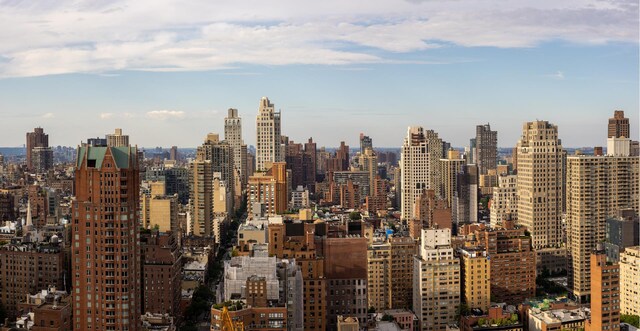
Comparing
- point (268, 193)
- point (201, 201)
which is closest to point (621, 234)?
point (268, 193)

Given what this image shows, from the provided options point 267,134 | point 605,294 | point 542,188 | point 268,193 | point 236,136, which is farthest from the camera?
point 236,136

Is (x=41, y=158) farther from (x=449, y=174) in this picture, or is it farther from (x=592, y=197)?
(x=592, y=197)

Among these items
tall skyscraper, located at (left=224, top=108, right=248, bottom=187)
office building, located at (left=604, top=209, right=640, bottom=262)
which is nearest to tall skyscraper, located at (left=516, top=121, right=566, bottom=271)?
office building, located at (left=604, top=209, right=640, bottom=262)

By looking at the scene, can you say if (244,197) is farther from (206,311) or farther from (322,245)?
(322,245)

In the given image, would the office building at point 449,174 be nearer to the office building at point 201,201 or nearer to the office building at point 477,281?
the office building at point 201,201

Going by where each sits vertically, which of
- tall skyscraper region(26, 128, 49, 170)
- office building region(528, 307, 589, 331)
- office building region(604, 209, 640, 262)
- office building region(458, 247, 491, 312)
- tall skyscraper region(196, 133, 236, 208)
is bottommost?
office building region(528, 307, 589, 331)

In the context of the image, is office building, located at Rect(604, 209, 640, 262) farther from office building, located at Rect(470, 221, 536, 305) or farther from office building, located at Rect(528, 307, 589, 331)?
office building, located at Rect(528, 307, 589, 331)

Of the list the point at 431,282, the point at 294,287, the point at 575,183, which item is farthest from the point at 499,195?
the point at 294,287
